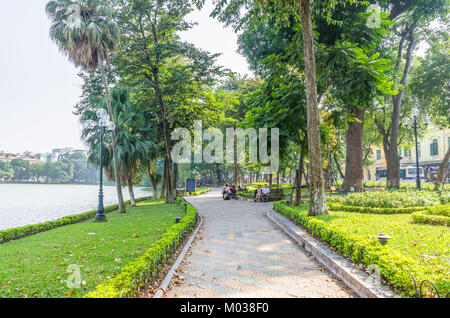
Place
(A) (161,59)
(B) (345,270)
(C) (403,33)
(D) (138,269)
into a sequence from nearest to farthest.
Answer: (D) (138,269), (B) (345,270), (A) (161,59), (C) (403,33)

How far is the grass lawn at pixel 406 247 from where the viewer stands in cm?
387

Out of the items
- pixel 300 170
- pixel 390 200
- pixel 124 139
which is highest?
pixel 124 139

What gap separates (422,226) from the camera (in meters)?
7.81

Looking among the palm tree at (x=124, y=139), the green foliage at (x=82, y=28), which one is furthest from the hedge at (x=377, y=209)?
the palm tree at (x=124, y=139)

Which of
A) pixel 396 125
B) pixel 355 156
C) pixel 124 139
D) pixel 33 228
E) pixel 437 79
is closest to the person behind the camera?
pixel 33 228

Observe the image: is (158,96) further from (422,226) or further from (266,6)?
(422,226)

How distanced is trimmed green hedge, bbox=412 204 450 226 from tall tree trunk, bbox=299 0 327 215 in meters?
2.61

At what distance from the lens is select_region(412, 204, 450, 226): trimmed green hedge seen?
8.05m

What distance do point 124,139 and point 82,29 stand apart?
7380mm

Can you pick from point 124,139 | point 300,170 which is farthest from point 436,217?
point 124,139

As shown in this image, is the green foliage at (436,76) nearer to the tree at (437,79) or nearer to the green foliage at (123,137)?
Result: the tree at (437,79)

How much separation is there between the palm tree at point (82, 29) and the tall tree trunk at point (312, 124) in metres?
10.4

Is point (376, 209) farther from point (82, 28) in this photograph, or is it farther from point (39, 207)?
point (39, 207)

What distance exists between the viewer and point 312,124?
31.1ft
